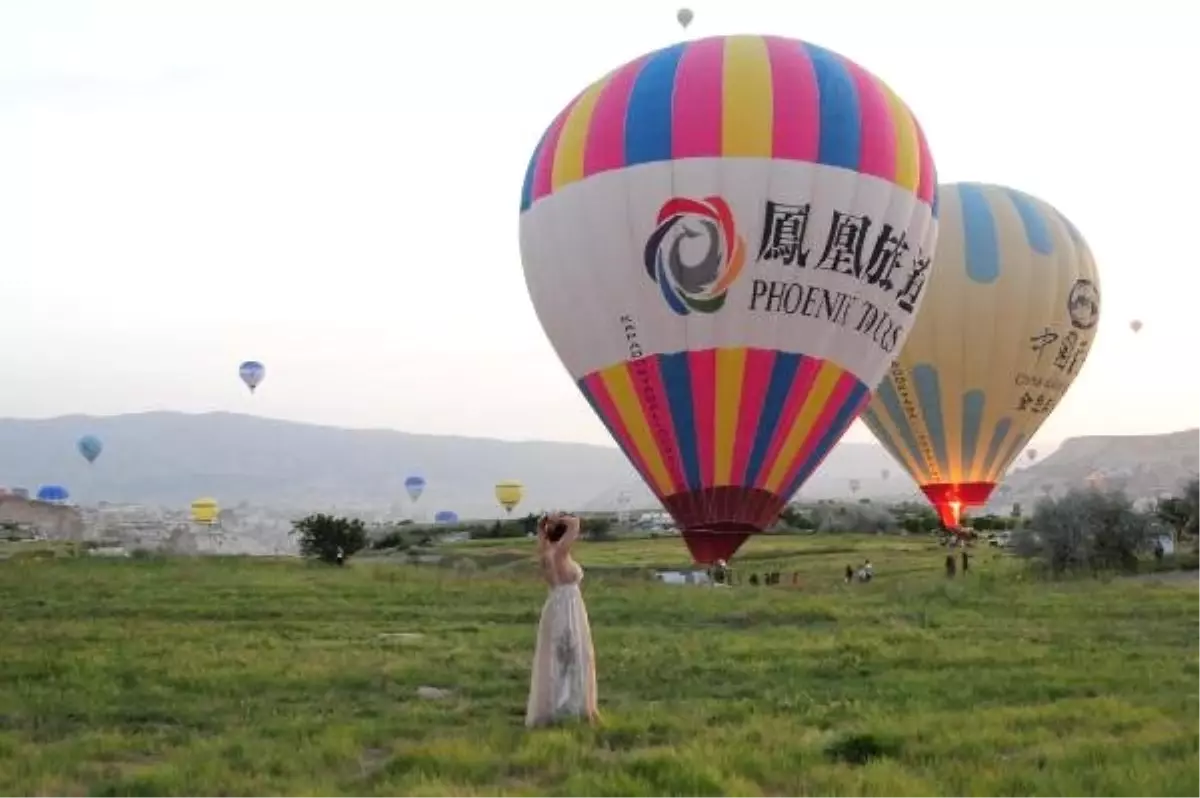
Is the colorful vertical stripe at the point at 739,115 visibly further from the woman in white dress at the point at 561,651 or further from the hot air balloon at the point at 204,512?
the hot air balloon at the point at 204,512

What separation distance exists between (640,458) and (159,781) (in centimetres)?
1346

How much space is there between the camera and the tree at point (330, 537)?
36.0m

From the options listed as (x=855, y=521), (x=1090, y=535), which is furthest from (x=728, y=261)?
(x=855, y=521)

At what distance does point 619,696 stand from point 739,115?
36.0ft

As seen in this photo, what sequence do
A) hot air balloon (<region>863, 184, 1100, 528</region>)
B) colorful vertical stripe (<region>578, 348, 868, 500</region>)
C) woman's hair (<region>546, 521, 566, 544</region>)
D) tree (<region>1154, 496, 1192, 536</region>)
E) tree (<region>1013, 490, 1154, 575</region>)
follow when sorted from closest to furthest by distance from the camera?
1. woman's hair (<region>546, 521, 566, 544</region>)
2. colorful vertical stripe (<region>578, 348, 868, 500</region>)
3. hot air balloon (<region>863, 184, 1100, 528</region>)
4. tree (<region>1013, 490, 1154, 575</region>)
5. tree (<region>1154, 496, 1192, 536</region>)

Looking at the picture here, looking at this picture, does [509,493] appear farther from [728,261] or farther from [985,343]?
[728,261]

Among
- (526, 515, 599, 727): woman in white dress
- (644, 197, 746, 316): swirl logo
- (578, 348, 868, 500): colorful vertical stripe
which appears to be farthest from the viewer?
(578, 348, 868, 500): colorful vertical stripe

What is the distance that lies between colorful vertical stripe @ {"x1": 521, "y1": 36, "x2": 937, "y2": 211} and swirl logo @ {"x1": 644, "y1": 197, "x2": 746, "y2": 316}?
2.61ft

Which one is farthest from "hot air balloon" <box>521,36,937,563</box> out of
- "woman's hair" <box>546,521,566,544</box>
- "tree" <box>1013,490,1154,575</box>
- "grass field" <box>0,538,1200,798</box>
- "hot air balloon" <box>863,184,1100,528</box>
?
"tree" <box>1013,490,1154,575</box>

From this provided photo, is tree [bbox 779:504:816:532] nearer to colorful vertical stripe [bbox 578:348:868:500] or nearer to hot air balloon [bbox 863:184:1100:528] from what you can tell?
hot air balloon [bbox 863:184:1100:528]

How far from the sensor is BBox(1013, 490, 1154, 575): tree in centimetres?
3000

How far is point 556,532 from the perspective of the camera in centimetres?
930

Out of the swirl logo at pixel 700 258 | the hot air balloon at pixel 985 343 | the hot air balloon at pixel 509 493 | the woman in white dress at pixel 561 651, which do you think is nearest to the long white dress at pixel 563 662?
the woman in white dress at pixel 561 651

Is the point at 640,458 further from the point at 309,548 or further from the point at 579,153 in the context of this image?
the point at 309,548
